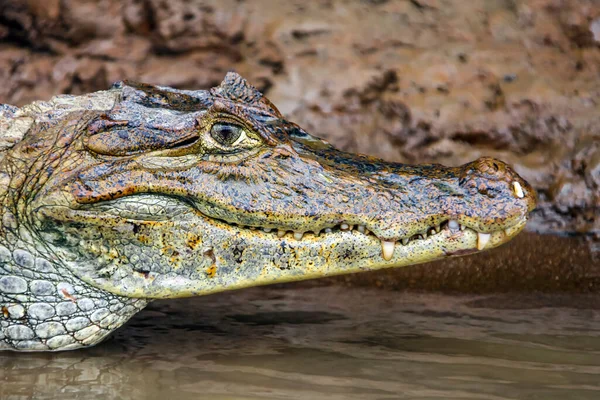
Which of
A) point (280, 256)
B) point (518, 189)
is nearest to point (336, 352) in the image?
point (280, 256)

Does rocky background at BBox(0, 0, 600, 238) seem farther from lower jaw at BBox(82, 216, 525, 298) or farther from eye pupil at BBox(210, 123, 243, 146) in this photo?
eye pupil at BBox(210, 123, 243, 146)

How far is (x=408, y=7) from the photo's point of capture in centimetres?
544

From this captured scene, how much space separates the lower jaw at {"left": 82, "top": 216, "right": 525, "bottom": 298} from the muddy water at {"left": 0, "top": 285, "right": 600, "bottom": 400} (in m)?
0.30

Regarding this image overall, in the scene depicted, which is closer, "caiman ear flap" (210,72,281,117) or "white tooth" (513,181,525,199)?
"white tooth" (513,181,525,199)

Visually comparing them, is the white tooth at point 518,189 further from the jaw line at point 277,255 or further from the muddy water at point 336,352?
the muddy water at point 336,352

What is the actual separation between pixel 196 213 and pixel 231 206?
0.15m

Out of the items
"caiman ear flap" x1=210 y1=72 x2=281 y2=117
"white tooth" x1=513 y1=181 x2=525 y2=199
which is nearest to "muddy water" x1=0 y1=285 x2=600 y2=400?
"white tooth" x1=513 y1=181 x2=525 y2=199

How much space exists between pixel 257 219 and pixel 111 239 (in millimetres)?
542

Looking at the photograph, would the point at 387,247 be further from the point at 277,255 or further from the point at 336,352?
the point at 336,352

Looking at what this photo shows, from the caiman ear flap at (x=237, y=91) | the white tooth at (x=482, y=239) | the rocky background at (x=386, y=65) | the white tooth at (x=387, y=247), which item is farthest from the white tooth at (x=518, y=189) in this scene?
the rocky background at (x=386, y=65)

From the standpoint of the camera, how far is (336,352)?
318 cm

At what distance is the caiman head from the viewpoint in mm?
2896

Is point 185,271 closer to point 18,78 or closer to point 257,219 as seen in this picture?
point 257,219

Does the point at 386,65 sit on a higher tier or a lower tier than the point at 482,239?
higher
